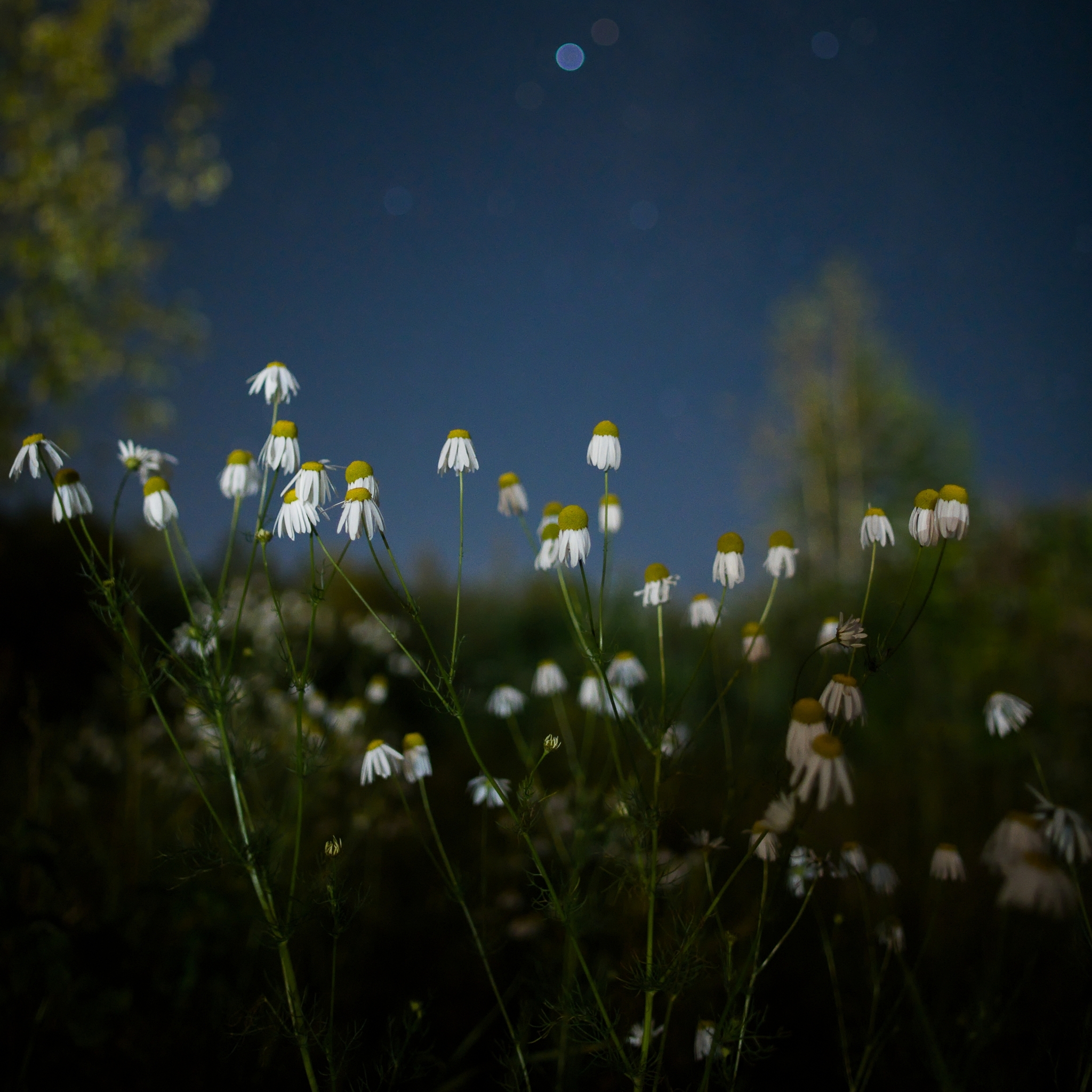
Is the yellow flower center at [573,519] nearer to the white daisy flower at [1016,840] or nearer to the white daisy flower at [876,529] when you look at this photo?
the white daisy flower at [876,529]

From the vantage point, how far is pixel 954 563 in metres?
9.19

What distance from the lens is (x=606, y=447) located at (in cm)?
168

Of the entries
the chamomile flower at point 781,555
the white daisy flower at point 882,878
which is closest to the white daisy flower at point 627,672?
the chamomile flower at point 781,555

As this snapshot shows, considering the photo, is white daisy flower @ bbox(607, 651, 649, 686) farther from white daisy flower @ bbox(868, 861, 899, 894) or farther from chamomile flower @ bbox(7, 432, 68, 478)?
chamomile flower @ bbox(7, 432, 68, 478)

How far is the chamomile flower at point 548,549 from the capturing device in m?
1.87

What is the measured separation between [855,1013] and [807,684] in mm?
4542

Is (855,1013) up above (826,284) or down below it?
below

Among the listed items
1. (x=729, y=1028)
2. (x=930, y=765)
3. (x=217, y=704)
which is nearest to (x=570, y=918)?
(x=729, y=1028)

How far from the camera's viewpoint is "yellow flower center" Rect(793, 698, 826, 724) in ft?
5.00

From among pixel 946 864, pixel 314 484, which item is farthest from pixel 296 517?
pixel 946 864

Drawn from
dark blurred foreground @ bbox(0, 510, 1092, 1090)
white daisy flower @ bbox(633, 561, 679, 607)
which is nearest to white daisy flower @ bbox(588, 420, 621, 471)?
white daisy flower @ bbox(633, 561, 679, 607)

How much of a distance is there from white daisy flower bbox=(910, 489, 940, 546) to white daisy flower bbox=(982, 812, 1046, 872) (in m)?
0.86

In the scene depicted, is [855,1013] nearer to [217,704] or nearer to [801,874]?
[801,874]

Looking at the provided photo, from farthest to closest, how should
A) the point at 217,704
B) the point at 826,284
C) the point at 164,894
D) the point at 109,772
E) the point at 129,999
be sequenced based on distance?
the point at 826,284 < the point at 109,772 < the point at 164,894 < the point at 129,999 < the point at 217,704
